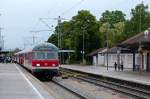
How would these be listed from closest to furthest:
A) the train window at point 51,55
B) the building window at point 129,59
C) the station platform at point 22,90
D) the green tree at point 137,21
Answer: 1. the station platform at point 22,90
2. the train window at point 51,55
3. the building window at point 129,59
4. the green tree at point 137,21

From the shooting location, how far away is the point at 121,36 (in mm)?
112688

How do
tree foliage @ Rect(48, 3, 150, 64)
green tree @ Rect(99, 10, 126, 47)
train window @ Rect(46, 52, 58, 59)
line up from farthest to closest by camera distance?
1. green tree @ Rect(99, 10, 126, 47)
2. tree foliage @ Rect(48, 3, 150, 64)
3. train window @ Rect(46, 52, 58, 59)

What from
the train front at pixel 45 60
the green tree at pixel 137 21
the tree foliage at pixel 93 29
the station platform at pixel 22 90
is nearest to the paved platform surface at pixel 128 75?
the train front at pixel 45 60

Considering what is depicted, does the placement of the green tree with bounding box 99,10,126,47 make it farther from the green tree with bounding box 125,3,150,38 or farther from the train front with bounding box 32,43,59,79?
the train front with bounding box 32,43,59,79

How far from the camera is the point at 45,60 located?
39.5m

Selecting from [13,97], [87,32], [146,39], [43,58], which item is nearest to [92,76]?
[146,39]

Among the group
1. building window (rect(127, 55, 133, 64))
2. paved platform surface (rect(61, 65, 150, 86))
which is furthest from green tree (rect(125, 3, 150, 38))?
paved platform surface (rect(61, 65, 150, 86))

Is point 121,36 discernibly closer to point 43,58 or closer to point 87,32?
point 87,32

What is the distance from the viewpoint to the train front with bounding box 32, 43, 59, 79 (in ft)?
129

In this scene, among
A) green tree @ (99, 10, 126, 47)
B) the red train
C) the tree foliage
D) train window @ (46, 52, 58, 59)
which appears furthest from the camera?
green tree @ (99, 10, 126, 47)

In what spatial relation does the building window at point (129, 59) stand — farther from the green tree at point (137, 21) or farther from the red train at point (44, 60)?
the red train at point (44, 60)

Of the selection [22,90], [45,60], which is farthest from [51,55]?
[22,90]

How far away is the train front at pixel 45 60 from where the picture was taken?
39.4m

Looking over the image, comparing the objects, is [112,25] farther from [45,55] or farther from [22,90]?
[22,90]
